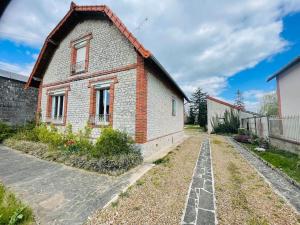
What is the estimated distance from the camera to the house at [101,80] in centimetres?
697

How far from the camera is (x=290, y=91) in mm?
9992

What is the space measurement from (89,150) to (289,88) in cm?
1220

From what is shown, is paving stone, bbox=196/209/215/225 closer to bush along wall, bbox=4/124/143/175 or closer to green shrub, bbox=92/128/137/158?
bush along wall, bbox=4/124/143/175

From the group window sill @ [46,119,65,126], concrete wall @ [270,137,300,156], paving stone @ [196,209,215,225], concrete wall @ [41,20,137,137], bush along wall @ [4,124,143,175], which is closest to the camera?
paving stone @ [196,209,215,225]

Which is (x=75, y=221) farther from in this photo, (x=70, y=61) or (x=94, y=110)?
(x=70, y=61)

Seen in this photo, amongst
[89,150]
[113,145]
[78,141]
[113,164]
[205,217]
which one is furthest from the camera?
[78,141]

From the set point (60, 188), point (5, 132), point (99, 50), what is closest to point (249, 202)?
point (60, 188)

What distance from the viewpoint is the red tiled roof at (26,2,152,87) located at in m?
6.65

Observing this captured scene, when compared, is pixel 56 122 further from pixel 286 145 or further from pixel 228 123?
pixel 228 123

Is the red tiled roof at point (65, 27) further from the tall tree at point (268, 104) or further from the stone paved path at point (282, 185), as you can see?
the tall tree at point (268, 104)

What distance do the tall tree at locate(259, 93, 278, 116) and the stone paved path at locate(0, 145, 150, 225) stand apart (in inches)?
1504

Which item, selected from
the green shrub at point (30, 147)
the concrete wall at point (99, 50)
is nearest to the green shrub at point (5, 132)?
the green shrub at point (30, 147)

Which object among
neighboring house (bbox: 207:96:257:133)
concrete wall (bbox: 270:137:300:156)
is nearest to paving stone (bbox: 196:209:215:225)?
concrete wall (bbox: 270:137:300:156)

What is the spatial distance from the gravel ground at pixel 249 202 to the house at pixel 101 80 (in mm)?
3470
